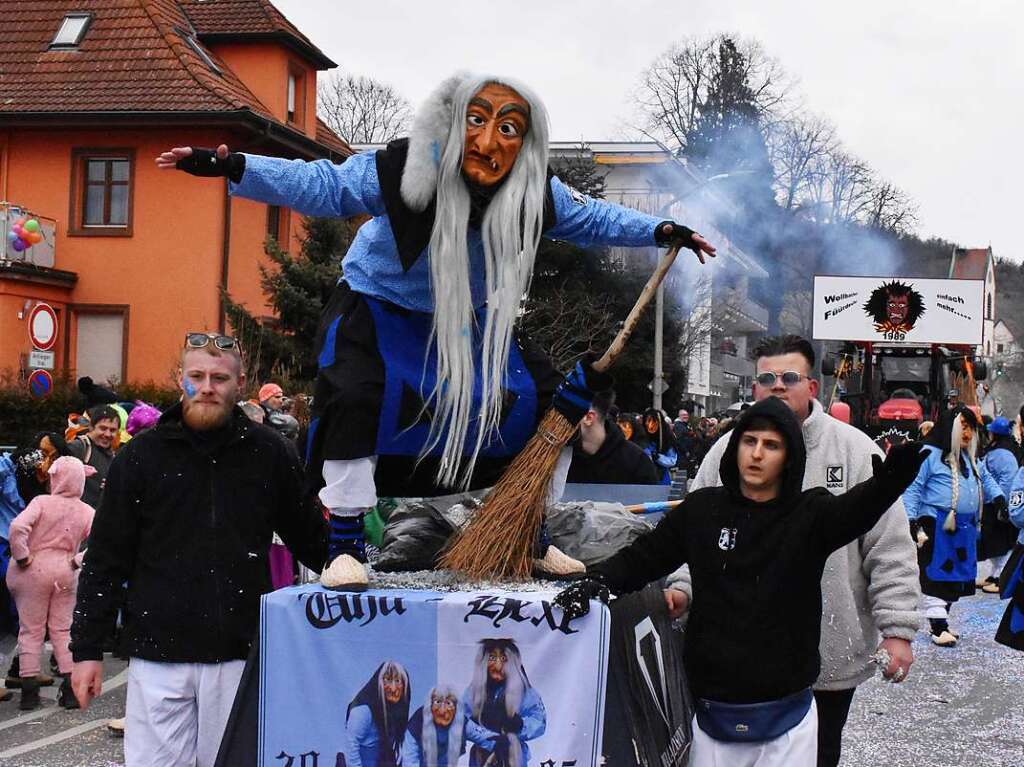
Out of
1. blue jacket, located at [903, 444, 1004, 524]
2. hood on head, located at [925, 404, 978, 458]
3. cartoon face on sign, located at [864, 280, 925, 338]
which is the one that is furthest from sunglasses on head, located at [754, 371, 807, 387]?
cartoon face on sign, located at [864, 280, 925, 338]

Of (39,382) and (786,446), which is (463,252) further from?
(39,382)

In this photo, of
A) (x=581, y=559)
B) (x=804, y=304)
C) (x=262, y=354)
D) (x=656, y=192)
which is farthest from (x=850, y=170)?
(x=581, y=559)

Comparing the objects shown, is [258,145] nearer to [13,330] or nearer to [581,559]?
[13,330]

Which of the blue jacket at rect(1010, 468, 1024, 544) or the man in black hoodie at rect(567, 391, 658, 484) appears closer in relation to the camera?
the blue jacket at rect(1010, 468, 1024, 544)

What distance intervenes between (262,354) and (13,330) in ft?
16.2

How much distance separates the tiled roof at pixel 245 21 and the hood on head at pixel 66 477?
18.8 meters

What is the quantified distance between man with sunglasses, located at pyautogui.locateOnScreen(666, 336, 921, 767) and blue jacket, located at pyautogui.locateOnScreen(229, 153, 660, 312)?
82 centimetres

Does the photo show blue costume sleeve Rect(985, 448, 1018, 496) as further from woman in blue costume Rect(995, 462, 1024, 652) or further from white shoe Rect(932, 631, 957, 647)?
woman in blue costume Rect(995, 462, 1024, 652)

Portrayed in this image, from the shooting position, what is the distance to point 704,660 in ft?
12.3

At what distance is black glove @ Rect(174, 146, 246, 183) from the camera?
3.65 metres

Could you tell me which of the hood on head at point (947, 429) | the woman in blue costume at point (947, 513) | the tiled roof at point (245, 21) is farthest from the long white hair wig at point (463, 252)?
the tiled roof at point (245, 21)

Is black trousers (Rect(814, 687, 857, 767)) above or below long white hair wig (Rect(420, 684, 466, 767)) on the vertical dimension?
below

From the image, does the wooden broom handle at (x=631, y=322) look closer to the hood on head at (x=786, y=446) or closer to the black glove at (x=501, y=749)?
the hood on head at (x=786, y=446)

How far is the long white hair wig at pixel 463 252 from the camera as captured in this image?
3910 mm
